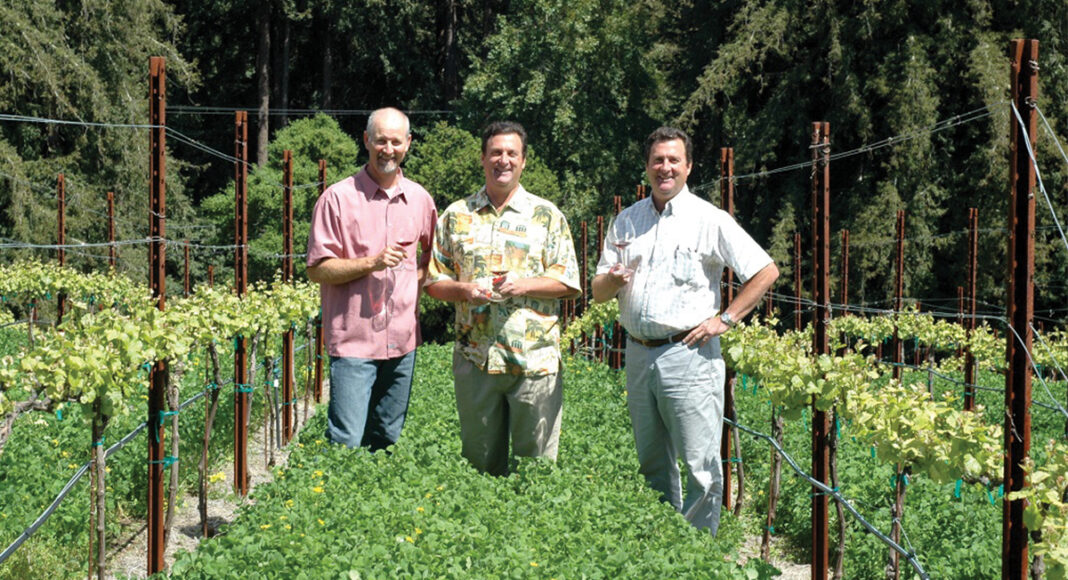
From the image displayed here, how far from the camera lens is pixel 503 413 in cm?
574

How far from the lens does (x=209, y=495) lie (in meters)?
9.45

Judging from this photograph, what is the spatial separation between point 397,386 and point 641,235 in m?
1.44

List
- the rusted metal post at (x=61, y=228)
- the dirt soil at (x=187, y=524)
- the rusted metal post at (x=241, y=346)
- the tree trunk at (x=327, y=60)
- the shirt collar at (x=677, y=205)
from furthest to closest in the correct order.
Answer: the tree trunk at (x=327, y=60) → the rusted metal post at (x=61, y=228) → the rusted metal post at (x=241, y=346) → the dirt soil at (x=187, y=524) → the shirt collar at (x=677, y=205)

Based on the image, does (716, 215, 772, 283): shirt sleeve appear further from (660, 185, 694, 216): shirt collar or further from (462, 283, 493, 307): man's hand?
(462, 283, 493, 307): man's hand

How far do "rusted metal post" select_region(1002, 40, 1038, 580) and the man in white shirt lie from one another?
4.89 feet

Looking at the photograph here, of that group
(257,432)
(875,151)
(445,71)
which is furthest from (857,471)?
(445,71)

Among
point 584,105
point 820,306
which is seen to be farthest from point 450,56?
point 820,306

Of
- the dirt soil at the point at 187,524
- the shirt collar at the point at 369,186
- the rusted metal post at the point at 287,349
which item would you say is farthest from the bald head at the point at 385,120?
the rusted metal post at the point at 287,349

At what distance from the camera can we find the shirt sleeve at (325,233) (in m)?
5.50

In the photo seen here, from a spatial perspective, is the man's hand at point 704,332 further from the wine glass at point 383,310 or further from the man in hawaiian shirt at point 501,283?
the wine glass at point 383,310

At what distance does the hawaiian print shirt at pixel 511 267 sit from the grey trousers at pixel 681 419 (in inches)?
18.5

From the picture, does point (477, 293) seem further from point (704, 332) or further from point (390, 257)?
point (704, 332)

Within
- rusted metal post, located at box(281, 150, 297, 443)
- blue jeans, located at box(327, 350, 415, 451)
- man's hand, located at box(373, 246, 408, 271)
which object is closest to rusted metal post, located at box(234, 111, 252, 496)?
rusted metal post, located at box(281, 150, 297, 443)

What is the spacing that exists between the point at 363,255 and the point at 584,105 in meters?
29.9
